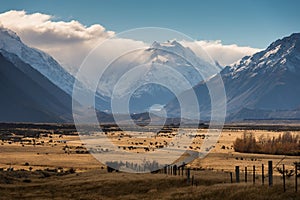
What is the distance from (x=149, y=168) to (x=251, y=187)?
98.4 ft

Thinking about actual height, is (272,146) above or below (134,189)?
above

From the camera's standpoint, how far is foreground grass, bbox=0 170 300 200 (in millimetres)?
35312

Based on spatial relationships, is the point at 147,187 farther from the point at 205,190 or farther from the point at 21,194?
Result: the point at 21,194

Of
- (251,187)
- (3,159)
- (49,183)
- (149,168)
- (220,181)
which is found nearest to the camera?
(251,187)

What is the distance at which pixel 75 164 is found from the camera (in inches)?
3063

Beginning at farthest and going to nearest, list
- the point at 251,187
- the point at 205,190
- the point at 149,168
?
the point at 149,168 < the point at 205,190 < the point at 251,187

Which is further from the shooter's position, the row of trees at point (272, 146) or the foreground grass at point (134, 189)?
the row of trees at point (272, 146)

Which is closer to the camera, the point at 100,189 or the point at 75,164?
the point at 100,189

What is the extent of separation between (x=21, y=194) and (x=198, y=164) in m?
33.3

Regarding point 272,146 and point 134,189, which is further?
point 272,146

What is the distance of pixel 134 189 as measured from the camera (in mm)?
44594

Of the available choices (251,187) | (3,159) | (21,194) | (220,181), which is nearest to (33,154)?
(3,159)

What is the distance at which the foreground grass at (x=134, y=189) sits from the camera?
116 ft

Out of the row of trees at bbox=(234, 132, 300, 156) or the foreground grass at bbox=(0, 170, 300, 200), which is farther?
the row of trees at bbox=(234, 132, 300, 156)
